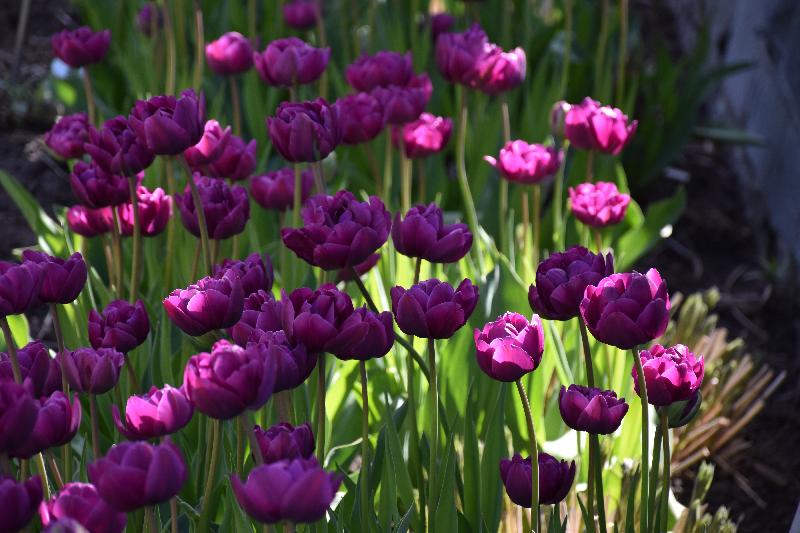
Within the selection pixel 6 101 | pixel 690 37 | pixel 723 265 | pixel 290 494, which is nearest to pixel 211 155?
→ pixel 290 494

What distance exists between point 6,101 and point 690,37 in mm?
2284

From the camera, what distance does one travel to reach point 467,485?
1.33 m

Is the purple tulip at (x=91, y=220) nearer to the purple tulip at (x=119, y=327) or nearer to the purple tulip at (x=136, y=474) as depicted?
the purple tulip at (x=119, y=327)

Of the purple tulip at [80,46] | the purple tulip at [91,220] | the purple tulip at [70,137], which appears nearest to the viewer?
the purple tulip at [91,220]

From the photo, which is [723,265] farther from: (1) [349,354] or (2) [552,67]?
(1) [349,354]

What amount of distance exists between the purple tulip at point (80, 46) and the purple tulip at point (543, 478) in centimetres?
124

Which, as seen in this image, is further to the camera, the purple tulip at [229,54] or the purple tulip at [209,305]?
the purple tulip at [229,54]

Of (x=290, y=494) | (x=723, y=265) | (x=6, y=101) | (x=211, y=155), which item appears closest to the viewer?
(x=290, y=494)

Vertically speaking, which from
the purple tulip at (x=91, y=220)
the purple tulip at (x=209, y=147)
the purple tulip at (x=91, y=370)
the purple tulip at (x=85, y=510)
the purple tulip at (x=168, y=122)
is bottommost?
the purple tulip at (x=91, y=220)

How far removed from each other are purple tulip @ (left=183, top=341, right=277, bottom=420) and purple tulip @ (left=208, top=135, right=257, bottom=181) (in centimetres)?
73

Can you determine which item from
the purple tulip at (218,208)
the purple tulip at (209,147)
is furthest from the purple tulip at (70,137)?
the purple tulip at (218,208)

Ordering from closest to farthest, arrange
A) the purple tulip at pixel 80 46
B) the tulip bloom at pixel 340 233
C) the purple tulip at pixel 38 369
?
1. the purple tulip at pixel 38 369
2. the tulip bloom at pixel 340 233
3. the purple tulip at pixel 80 46

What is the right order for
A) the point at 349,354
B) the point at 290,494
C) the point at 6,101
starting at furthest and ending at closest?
1. the point at 6,101
2. the point at 349,354
3. the point at 290,494

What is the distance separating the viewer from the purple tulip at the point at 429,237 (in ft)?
3.88
